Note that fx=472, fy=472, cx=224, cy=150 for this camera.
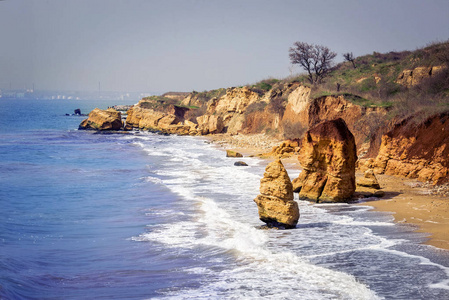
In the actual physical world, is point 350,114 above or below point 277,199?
above

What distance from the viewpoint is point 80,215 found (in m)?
17.2

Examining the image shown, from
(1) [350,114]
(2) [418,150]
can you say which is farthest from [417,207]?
(1) [350,114]

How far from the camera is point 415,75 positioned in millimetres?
36844

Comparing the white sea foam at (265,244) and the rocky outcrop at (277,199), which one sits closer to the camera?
the white sea foam at (265,244)

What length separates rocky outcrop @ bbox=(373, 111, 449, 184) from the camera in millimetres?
19220

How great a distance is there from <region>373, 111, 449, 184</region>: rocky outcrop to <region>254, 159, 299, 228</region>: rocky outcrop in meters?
8.17

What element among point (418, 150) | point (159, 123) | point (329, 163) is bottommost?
point (329, 163)

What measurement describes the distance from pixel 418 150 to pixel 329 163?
5438mm

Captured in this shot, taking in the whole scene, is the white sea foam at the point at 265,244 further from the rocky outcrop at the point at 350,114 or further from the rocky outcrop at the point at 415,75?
the rocky outcrop at the point at 415,75

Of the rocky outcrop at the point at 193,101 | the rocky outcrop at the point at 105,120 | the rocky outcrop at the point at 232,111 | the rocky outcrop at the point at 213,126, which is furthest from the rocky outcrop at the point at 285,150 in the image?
the rocky outcrop at the point at 193,101

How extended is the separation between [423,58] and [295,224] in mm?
31045

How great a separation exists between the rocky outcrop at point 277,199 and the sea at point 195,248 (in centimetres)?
35

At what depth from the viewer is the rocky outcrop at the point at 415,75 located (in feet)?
115

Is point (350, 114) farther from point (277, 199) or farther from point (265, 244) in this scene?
point (265, 244)
